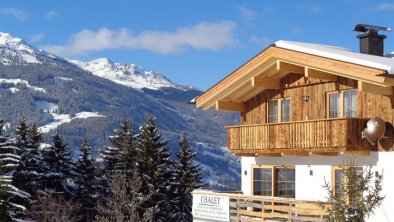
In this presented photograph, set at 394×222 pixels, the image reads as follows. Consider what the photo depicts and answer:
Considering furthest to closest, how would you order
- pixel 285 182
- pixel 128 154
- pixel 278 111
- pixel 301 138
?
pixel 128 154 < pixel 278 111 < pixel 285 182 < pixel 301 138

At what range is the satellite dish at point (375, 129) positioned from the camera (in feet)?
57.2

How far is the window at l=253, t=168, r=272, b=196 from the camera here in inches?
888

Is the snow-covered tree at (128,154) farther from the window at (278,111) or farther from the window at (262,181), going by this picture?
the window at (278,111)

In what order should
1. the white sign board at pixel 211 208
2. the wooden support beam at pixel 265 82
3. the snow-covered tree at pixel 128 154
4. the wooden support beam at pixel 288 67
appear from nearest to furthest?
the wooden support beam at pixel 288 67
the white sign board at pixel 211 208
the wooden support beam at pixel 265 82
the snow-covered tree at pixel 128 154

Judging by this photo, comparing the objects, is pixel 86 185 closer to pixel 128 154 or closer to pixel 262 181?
pixel 128 154

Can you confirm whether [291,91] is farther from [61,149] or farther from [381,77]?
[61,149]

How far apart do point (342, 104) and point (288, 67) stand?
2308 mm

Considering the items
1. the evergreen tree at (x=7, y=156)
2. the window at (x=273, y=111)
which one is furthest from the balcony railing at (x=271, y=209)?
the evergreen tree at (x=7, y=156)

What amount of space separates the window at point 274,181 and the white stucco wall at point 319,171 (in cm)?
23

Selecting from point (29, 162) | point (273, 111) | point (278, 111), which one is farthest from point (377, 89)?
point (29, 162)

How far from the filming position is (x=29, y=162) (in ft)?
128

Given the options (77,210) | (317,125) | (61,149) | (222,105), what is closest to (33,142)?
(61,149)

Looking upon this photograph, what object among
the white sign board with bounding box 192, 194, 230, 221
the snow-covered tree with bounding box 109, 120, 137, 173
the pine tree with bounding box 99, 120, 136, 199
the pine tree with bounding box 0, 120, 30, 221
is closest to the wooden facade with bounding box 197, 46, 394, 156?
the white sign board with bounding box 192, 194, 230, 221

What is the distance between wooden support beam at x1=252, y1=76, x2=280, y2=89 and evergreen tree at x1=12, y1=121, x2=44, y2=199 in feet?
65.4
